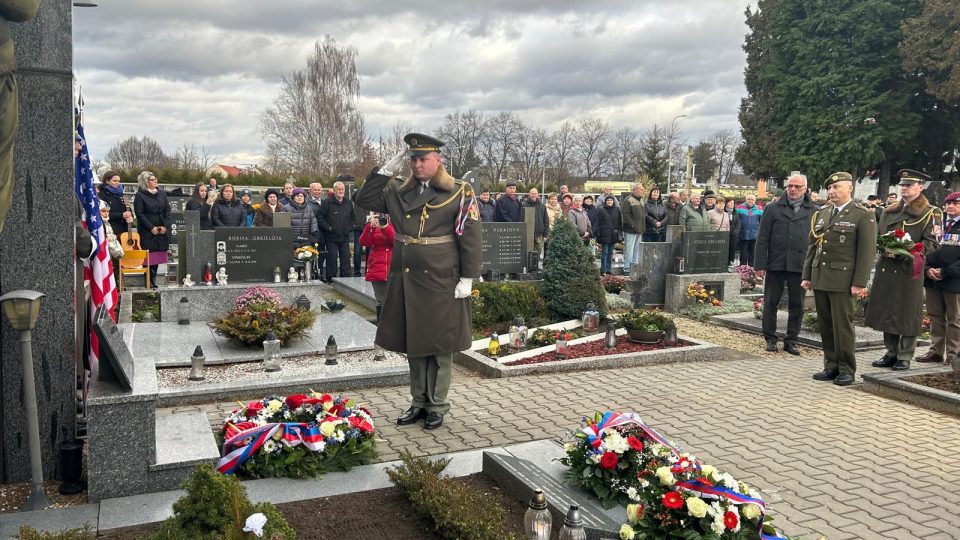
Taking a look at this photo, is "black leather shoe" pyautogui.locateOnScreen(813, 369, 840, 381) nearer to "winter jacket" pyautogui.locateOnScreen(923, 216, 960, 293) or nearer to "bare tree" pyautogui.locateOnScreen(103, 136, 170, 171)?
"winter jacket" pyautogui.locateOnScreen(923, 216, 960, 293)

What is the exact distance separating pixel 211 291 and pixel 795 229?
7818 millimetres

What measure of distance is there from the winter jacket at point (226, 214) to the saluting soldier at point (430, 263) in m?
8.50

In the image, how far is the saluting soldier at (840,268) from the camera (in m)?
7.92

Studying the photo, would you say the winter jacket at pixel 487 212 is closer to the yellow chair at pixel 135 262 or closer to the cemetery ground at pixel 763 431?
the yellow chair at pixel 135 262

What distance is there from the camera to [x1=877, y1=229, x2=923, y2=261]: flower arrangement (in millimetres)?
8430

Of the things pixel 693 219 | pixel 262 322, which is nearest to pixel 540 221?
pixel 693 219

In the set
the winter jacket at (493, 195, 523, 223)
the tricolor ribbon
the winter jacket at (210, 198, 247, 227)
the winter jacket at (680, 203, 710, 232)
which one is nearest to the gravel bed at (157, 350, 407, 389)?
the tricolor ribbon

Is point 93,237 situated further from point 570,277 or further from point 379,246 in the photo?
point 570,277

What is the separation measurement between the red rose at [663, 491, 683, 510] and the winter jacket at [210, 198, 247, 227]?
11459mm

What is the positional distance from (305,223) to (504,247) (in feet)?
13.2

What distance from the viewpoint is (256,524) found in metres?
2.99

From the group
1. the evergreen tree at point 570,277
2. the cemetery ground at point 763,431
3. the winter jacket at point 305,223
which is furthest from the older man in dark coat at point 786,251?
the winter jacket at point 305,223

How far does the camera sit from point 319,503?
4137mm

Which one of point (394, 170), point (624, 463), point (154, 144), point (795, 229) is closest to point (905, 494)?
point (624, 463)
